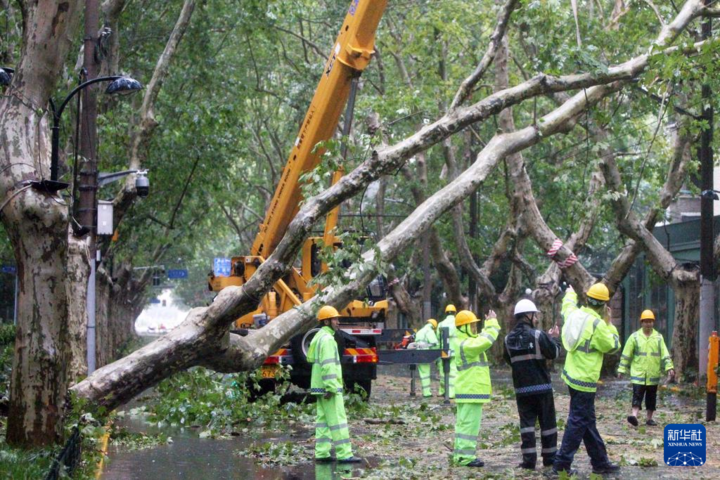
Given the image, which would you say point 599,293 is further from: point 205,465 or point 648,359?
point 648,359

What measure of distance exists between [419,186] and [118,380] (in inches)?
738

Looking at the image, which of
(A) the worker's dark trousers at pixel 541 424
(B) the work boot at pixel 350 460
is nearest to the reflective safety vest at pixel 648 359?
(A) the worker's dark trousers at pixel 541 424

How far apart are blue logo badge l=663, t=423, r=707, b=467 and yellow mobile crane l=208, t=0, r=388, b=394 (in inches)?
349

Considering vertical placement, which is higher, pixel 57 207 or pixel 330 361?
pixel 57 207

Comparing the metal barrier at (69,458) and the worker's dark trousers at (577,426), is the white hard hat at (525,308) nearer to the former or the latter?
the worker's dark trousers at (577,426)

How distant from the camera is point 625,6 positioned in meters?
19.5

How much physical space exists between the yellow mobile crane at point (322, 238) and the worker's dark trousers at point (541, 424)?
4990mm

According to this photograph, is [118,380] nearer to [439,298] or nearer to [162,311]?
[439,298]

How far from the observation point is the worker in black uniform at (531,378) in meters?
11.0

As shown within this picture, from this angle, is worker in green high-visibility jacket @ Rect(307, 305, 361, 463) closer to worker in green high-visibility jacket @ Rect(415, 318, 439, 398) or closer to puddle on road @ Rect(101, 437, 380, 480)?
puddle on road @ Rect(101, 437, 380, 480)

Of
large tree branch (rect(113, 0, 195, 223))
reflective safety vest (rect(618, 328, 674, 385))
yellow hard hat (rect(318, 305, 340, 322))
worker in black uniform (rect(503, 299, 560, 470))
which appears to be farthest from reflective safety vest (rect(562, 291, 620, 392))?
large tree branch (rect(113, 0, 195, 223))

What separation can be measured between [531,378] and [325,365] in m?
2.32

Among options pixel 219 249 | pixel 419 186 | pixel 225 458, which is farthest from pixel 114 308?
pixel 219 249

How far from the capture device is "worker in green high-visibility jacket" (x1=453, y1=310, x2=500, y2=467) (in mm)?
11641
